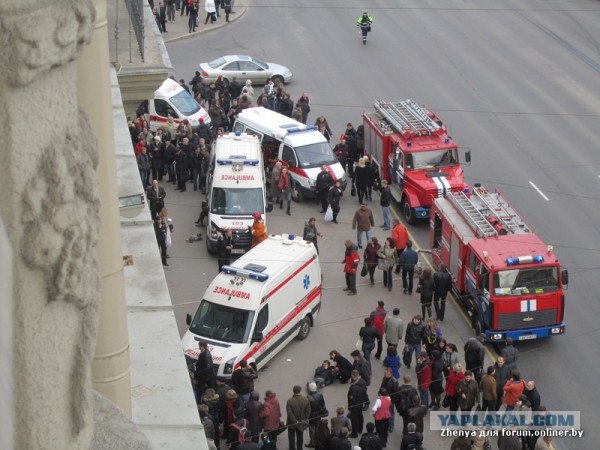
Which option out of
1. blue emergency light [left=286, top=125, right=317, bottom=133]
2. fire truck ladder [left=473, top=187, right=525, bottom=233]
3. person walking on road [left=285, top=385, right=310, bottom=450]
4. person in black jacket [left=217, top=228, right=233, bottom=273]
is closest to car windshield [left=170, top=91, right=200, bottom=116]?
blue emergency light [left=286, top=125, right=317, bottom=133]

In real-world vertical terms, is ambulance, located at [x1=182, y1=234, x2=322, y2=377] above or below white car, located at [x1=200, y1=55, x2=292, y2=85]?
above

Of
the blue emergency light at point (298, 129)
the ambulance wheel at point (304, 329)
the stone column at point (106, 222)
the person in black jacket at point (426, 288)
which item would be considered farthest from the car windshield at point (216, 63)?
the stone column at point (106, 222)

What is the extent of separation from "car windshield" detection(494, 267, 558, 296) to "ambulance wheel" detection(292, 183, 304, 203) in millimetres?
9214

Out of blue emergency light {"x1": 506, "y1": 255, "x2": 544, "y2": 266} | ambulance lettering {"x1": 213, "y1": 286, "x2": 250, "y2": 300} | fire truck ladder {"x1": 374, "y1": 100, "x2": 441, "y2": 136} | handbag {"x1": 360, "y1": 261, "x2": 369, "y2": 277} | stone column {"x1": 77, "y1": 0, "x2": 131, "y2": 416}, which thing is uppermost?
stone column {"x1": 77, "y1": 0, "x2": 131, "y2": 416}

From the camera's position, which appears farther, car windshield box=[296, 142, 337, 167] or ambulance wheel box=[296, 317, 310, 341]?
car windshield box=[296, 142, 337, 167]

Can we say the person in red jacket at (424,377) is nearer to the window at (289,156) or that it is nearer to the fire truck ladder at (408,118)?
the fire truck ladder at (408,118)

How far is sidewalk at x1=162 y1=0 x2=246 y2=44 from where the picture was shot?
46500mm

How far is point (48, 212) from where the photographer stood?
3109 millimetres

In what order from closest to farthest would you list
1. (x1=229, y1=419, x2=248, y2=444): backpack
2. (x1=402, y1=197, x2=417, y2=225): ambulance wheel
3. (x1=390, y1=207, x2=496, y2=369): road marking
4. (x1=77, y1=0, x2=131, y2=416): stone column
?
1. (x1=77, y1=0, x2=131, y2=416): stone column
2. (x1=229, y1=419, x2=248, y2=444): backpack
3. (x1=390, y1=207, x2=496, y2=369): road marking
4. (x1=402, y1=197, x2=417, y2=225): ambulance wheel

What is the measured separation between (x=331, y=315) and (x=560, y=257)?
19.7 ft

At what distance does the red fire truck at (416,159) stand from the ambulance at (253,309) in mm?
6702

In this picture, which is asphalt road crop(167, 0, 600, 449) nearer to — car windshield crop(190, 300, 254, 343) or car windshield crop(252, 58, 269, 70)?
car windshield crop(252, 58, 269, 70)

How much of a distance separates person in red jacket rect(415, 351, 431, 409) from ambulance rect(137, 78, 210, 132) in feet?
50.0

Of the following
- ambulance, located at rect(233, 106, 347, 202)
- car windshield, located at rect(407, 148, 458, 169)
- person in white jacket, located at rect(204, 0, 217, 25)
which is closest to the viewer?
car windshield, located at rect(407, 148, 458, 169)
